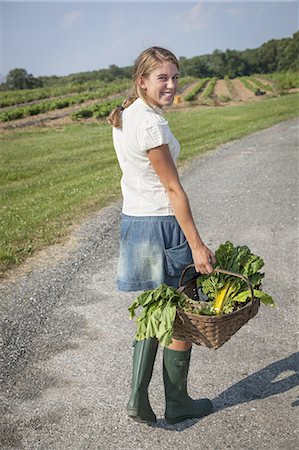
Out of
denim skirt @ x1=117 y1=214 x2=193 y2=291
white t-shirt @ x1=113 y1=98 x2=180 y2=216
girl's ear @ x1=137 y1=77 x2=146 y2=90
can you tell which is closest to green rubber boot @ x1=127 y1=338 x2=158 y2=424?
denim skirt @ x1=117 y1=214 x2=193 y2=291

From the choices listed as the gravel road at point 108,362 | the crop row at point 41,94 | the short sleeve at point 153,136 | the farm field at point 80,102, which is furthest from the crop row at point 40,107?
the short sleeve at point 153,136

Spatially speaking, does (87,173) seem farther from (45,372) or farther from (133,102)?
(133,102)

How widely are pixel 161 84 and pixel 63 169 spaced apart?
33.7 feet

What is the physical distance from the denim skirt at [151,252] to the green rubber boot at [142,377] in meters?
0.36

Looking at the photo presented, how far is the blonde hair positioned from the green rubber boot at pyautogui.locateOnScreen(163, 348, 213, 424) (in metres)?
1.35

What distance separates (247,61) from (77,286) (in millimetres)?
108577

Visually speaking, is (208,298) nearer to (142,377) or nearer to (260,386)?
Result: (142,377)

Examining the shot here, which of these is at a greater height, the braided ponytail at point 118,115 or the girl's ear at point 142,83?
the girl's ear at point 142,83

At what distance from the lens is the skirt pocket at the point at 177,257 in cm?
292

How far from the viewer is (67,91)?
4666cm

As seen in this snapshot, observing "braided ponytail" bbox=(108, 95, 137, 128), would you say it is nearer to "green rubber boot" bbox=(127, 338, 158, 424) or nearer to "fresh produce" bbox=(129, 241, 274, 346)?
"fresh produce" bbox=(129, 241, 274, 346)

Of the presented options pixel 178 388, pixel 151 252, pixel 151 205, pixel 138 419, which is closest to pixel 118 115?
pixel 151 205

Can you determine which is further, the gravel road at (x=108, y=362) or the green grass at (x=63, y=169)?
the green grass at (x=63, y=169)

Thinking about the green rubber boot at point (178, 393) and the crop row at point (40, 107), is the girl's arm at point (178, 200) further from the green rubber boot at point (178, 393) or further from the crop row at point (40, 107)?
the crop row at point (40, 107)
